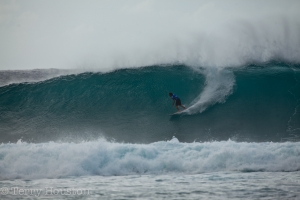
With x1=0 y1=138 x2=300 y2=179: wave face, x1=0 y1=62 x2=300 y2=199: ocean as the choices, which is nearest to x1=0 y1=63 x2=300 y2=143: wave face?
x1=0 y1=62 x2=300 y2=199: ocean

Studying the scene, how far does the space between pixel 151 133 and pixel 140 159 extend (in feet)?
11.6

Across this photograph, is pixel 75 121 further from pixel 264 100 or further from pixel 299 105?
pixel 299 105

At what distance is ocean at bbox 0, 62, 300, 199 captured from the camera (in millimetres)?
5906

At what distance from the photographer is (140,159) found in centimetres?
739

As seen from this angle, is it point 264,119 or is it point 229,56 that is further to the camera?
point 229,56

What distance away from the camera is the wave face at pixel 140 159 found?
706cm

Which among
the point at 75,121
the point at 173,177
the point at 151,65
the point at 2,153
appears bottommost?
the point at 173,177

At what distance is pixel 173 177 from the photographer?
259 inches

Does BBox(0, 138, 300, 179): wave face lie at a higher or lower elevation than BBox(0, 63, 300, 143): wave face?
lower

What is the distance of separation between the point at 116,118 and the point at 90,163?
4.75 m

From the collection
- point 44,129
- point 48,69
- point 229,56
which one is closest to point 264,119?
point 229,56

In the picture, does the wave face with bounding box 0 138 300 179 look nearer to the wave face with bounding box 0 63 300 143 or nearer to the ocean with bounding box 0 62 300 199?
the ocean with bounding box 0 62 300 199

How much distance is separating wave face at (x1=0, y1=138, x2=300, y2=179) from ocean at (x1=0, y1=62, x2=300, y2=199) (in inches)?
0.9

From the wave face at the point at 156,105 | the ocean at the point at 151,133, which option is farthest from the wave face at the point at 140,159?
the wave face at the point at 156,105
